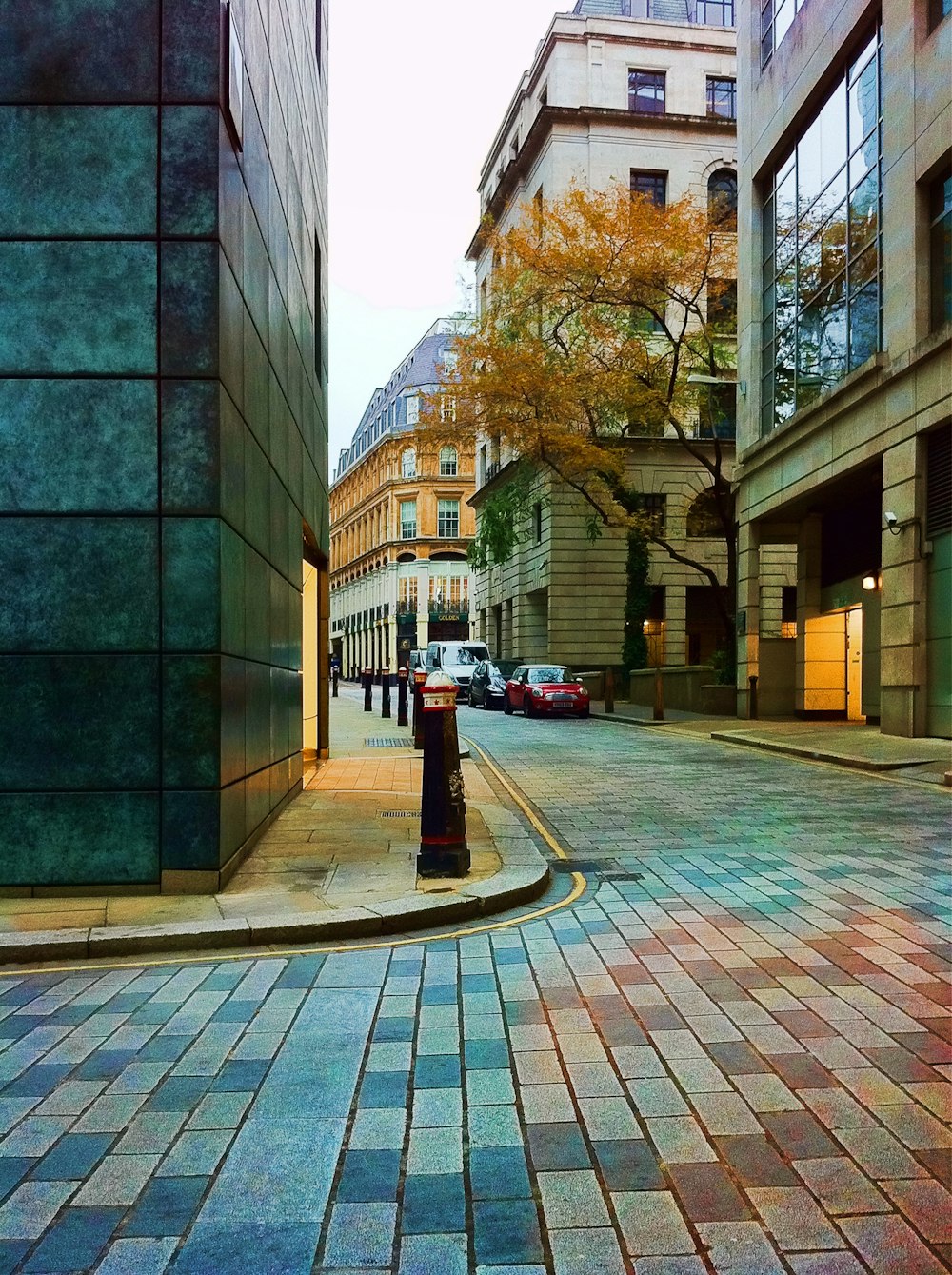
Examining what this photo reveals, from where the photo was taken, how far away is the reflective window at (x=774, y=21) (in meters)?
23.5

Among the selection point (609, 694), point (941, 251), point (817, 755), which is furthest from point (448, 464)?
point (817, 755)

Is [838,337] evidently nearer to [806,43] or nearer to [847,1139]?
[806,43]

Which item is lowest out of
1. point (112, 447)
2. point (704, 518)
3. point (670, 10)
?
point (112, 447)

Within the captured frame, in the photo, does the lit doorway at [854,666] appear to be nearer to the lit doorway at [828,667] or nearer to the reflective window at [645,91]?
the lit doorway at [828,667]

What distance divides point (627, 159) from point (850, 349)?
23640mm

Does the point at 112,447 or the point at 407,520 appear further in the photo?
the point at 407,520

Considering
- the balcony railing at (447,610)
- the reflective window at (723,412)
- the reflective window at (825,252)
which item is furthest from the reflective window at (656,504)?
the balcony railing at (447,610)

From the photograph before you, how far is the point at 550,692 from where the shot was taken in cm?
2795

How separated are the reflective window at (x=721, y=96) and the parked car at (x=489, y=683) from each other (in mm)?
23891

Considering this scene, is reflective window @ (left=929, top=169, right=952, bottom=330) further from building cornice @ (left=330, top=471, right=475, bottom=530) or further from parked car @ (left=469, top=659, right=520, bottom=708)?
building cornice @ (left=330, top=471, right=475, bottom=530)

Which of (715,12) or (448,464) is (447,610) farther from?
(715,12)

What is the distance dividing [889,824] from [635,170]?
37152 mm

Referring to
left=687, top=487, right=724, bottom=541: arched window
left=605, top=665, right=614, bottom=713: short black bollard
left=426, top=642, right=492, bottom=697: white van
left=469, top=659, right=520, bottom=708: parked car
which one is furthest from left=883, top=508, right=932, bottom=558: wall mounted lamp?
left=687, top=487, right=724, bottom=541: arched window

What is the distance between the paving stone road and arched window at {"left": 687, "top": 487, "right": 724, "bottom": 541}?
113 ft
